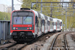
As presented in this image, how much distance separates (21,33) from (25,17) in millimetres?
1389

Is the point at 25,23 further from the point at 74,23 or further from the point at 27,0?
the point at 74,23

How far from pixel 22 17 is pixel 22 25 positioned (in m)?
0.70

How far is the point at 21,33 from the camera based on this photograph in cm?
1714

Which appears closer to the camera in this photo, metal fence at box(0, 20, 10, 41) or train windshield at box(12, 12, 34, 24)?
train windshield at box(12, 12, 34, 24)

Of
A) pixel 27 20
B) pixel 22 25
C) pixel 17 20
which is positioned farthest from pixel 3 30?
pixel 27 20

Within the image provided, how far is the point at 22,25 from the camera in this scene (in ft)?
56.3

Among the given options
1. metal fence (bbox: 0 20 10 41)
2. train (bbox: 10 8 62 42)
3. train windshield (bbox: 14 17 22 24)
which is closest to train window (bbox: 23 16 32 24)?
train (bbox: 10 8 62 42)

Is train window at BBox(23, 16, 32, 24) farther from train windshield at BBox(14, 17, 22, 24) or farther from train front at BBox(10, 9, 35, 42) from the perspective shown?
train windshield at BBox(14, 17, 22, 24)

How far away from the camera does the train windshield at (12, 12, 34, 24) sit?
17.3m

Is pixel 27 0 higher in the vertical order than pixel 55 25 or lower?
higher

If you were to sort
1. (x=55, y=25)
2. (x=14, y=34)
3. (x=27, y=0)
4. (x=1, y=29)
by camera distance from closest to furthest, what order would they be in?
(x=14, y=34) → (x=1, y=29) → (x=55, y=25) → (x=27, y=0)

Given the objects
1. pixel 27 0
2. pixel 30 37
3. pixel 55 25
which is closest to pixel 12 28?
pixel 30 37

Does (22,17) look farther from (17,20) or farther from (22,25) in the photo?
(22,25)

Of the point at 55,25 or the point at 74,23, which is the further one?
the point at 74,23
